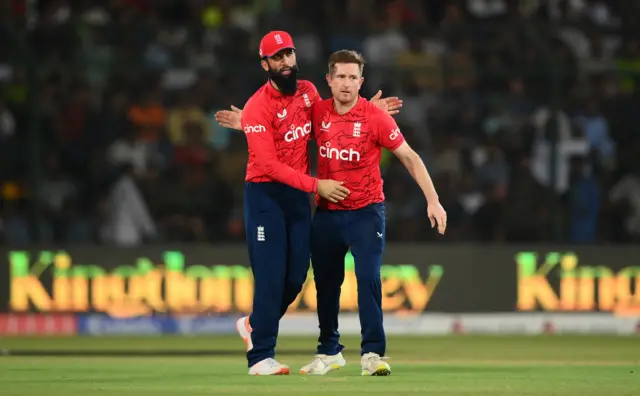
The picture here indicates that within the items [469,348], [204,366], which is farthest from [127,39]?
[204,366]

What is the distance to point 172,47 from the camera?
18.1 m

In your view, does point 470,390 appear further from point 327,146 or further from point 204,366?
point 204,366

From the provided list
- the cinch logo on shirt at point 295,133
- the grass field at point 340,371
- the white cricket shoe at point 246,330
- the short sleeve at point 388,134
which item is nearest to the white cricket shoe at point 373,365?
the grass field at point 340,371

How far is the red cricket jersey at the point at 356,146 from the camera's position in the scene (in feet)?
32.3

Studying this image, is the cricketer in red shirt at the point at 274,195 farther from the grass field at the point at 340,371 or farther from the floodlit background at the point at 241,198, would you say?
the floodlit background at the point at 241,198

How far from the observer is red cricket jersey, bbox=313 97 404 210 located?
985 cm

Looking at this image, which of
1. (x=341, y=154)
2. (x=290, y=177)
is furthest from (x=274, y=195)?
(x=341, y=154)

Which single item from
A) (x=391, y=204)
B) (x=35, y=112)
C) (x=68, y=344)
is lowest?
(x=68, y=344)

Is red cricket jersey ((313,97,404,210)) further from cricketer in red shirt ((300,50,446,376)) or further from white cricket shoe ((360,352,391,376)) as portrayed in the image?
white cricket shoe ((360,352,391,376))

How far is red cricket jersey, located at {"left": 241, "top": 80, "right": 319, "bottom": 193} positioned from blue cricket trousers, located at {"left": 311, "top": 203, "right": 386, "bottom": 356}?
0.41m

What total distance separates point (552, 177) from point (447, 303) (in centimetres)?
196

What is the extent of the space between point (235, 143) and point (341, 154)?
7.47 m

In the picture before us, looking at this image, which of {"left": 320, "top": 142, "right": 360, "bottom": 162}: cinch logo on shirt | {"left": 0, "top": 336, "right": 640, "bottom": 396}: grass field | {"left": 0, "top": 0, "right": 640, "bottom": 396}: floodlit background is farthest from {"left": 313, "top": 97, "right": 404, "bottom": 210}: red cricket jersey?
{"left": 0, "top": 0, "right": 640, "bottom": 396}: floodlit background

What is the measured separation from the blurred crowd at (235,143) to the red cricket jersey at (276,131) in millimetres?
6802
